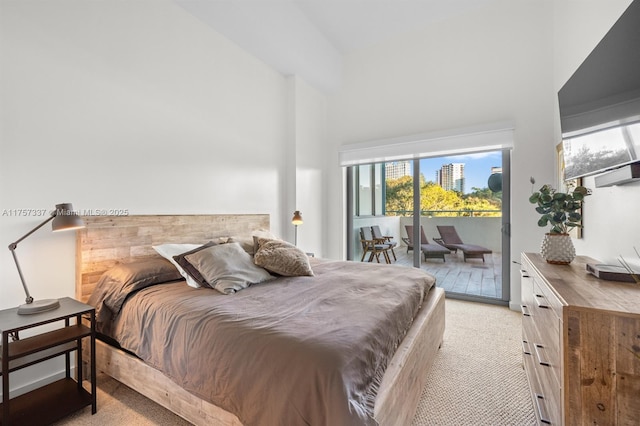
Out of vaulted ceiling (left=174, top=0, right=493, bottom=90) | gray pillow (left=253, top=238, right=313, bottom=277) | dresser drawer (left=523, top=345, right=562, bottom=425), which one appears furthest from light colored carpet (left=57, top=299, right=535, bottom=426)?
vaulted ceiling (left=174, top=0, right=493, bottom=90)

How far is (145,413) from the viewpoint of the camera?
1.62 m

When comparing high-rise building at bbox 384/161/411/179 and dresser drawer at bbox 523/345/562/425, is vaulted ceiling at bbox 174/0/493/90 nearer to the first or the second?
high-rise building at bbox 384/161/411/179

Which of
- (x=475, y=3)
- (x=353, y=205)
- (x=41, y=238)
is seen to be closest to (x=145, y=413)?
(x=41, y=238)

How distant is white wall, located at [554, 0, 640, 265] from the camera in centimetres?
146

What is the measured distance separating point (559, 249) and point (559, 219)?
0.77 feet

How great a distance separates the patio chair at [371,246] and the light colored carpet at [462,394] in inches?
74.0

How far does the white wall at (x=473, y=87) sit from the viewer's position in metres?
3.16

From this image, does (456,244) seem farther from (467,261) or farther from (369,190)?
(369,190)

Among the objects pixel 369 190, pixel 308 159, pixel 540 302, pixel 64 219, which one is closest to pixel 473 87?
pixel 369 190

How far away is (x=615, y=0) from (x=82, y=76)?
3504 mm

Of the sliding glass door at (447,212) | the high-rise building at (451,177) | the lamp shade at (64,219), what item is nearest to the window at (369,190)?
the sliding glass door at (447,212)

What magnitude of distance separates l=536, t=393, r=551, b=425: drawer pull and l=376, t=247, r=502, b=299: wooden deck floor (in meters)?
2.37

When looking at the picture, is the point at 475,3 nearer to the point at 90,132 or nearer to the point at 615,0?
the point at 615,0

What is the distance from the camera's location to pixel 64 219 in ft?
5.38
